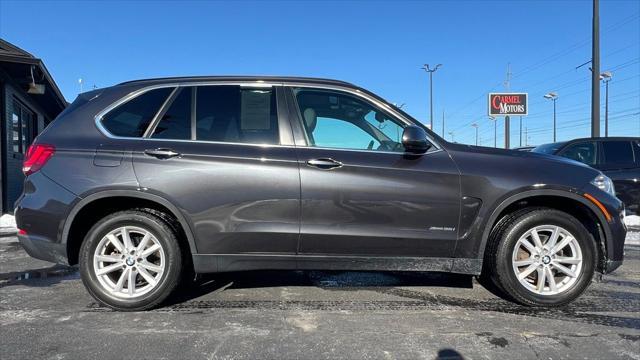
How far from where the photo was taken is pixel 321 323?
3496 mm

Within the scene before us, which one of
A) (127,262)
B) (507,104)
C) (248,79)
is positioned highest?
(507,104)

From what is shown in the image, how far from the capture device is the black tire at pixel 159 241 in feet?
12.2

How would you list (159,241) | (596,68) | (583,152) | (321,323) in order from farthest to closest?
(596,68) < (583,152) < (159,241) < (321,323)

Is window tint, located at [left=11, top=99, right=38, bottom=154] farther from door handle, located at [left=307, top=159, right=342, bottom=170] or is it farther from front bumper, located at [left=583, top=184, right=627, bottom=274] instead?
front bumper, located at [left=583, top=184, right=627, bottom=274]

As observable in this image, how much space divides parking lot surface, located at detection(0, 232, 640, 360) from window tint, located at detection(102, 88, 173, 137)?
1.52 m

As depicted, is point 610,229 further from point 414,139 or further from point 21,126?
point 21,126

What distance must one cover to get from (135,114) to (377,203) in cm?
220

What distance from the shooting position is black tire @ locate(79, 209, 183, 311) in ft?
12.2

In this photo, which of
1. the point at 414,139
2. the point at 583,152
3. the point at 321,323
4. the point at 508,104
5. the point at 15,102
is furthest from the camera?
the point at 508,104

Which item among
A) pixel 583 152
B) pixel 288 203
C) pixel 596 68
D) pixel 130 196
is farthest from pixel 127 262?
pixel 596 68

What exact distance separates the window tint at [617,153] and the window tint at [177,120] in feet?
25.9

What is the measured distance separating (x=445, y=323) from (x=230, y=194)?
6.42ft

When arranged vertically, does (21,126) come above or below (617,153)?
above

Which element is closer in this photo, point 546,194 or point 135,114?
point 546,194
